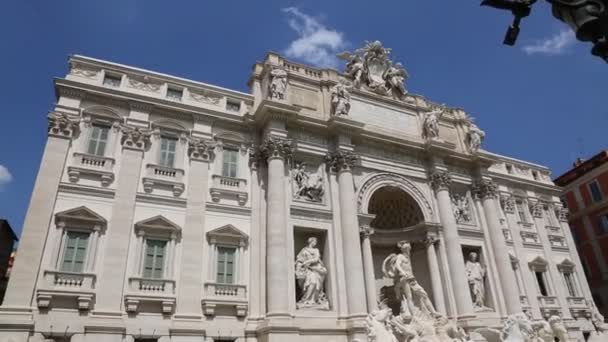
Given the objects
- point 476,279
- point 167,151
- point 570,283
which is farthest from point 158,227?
point 570,283

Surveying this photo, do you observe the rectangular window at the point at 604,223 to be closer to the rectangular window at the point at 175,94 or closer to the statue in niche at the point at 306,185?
the statue in niche at the point at 306,185

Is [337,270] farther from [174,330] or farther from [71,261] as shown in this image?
[71,261]

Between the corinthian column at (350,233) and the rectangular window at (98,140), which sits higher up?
the rectangular window at (98,140)

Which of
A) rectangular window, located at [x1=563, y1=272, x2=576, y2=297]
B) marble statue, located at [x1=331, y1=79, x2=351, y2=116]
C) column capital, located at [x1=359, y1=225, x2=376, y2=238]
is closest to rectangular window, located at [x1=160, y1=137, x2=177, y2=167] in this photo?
marble statue, located at [x1=331, y1=79, x2=351, y2=116]

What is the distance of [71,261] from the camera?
13.2 metres

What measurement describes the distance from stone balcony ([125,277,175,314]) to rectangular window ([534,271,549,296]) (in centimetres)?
2065

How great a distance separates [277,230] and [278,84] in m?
6.67

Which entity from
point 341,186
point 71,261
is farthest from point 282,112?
point 71,261

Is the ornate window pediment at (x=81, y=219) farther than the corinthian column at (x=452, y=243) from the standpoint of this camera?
No

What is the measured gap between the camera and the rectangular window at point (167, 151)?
53.2 ft

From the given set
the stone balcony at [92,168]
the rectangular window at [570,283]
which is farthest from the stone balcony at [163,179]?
the rectangular window at [570,283]

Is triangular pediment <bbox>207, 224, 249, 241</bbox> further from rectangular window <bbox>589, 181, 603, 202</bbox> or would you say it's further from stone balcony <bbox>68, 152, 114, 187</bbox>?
rectangular window <bbox>589, 181, 603, 202</bbox>

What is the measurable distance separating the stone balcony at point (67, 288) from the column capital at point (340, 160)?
1018 cm

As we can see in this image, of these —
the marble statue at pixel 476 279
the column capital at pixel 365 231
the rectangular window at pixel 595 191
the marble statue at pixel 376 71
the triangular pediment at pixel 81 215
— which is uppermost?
the marble statue at pixel 376 71
